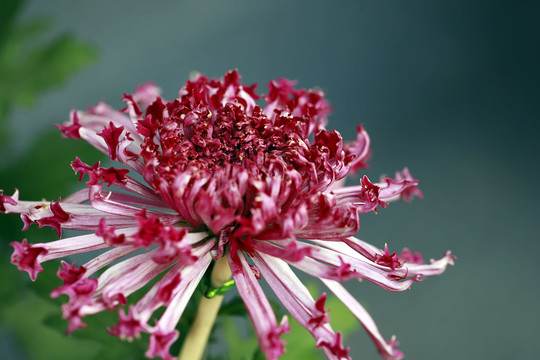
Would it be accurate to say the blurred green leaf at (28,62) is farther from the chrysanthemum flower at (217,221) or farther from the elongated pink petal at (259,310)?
the elongated pink petal at (259,310)

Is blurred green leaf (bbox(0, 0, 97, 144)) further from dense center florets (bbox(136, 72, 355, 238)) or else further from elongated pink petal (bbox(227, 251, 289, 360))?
elongated pink petal (bbox(227, 251, 289, 360))

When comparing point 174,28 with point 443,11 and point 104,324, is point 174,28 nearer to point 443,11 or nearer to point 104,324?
point 443,11

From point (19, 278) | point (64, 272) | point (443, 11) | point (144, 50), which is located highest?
point (443, 11)

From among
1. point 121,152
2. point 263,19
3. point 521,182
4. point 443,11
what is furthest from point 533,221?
point 121,152

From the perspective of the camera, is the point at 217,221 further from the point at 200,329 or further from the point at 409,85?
the point at 409,85

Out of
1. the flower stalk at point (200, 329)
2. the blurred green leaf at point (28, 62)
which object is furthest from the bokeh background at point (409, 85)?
the flower stalk at point (200, 329)
